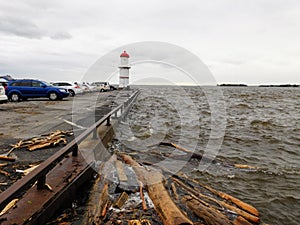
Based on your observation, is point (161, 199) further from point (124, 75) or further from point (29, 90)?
point (124, 75)

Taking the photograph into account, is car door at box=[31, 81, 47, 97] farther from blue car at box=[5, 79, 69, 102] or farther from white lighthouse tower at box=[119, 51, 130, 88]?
white lighthouse tower at box=[119, 51, 130, 88]

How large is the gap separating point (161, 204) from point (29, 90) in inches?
806

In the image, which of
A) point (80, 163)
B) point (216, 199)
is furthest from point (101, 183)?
point (216, 199)

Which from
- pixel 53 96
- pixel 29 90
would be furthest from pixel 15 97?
pixel 53 96

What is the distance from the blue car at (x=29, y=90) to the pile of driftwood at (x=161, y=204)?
713 inches

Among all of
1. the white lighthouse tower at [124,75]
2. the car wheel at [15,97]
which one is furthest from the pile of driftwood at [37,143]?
the white lighthouse tower at [124,75]

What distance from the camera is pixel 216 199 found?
4.91 m

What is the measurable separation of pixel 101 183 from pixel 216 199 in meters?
2.37

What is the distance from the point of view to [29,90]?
21125mm

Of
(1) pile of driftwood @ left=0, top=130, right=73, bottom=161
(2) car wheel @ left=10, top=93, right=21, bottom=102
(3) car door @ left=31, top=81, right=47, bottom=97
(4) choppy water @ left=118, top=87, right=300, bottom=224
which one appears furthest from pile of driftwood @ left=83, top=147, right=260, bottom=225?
(3) car door @ left=31, top=81, right=47, bottom=97

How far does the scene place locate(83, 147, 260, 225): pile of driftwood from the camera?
12.3 feet

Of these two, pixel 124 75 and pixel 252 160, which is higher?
pixel 124 75

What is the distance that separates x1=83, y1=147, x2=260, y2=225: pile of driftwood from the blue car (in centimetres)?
1810

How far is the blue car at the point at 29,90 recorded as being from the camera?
67.1 feet
